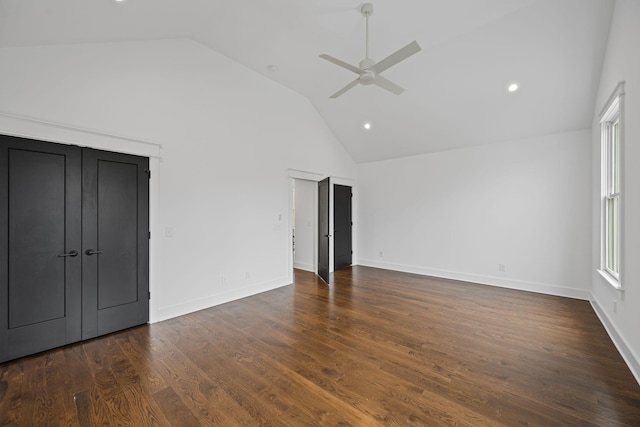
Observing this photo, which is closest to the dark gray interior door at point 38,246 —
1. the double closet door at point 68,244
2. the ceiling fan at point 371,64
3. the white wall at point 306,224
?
the double closet door at point 68,244

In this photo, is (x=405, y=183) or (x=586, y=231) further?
(x=405, y=183)

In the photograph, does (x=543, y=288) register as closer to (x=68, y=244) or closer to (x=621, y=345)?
(x=621, y=345)

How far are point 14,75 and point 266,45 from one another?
2712mm

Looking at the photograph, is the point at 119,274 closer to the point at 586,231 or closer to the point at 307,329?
the point at 307,329

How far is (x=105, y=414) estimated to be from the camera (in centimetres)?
185

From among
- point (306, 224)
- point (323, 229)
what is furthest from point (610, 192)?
point (306, 224)

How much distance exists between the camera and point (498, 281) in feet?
16.5

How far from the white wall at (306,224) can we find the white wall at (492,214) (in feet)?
5.01

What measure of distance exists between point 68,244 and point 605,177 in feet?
21.2

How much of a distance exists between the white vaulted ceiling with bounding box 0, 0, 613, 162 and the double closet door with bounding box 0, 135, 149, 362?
117 centimetres

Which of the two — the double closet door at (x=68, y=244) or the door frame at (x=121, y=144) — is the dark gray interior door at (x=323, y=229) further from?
the double closet door at (x=68, y=244)

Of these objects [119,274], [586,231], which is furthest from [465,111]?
[119,274]

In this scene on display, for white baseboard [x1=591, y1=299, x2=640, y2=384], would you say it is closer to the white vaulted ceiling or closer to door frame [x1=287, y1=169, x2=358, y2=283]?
the white vaulted ceiling

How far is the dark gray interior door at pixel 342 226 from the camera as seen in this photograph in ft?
21.3
